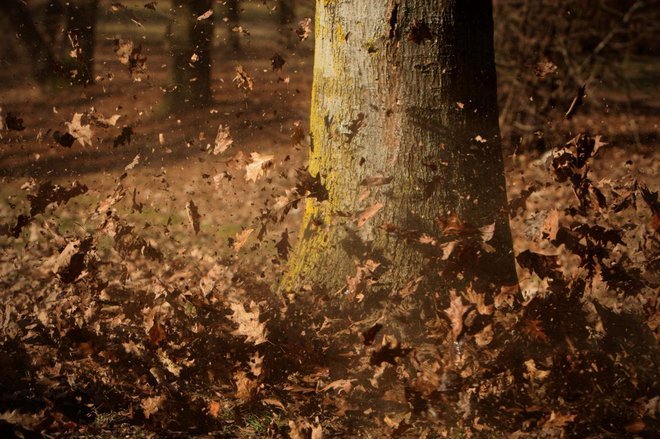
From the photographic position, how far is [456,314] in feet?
9.14

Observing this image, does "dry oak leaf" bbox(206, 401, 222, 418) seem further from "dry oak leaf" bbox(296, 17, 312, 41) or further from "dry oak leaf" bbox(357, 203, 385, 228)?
"dry oak leaf" bbox(296, 17, 312, 41)

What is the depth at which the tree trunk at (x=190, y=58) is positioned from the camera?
8.88 meters

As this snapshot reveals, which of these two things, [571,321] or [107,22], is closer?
[571,321]

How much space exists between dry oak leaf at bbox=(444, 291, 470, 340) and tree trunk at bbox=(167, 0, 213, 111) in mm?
7337

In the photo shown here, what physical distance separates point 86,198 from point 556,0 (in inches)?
231

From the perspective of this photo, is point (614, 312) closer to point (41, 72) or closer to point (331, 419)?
point (331, 419)

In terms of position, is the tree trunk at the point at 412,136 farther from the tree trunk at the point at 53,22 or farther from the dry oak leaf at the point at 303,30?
the tree trunk at the point at 53,22

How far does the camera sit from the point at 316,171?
10.5 feet

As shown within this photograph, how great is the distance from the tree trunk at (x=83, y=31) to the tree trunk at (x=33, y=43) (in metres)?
0.37

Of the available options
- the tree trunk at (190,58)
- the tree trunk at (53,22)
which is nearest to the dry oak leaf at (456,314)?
the tree trunk at (190,58)

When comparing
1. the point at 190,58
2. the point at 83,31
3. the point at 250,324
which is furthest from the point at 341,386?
the point at 83,31

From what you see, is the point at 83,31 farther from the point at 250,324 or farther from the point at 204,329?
the point at 250,324

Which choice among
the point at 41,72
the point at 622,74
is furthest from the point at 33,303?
the point at 622,74

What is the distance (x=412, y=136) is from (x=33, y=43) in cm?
914
